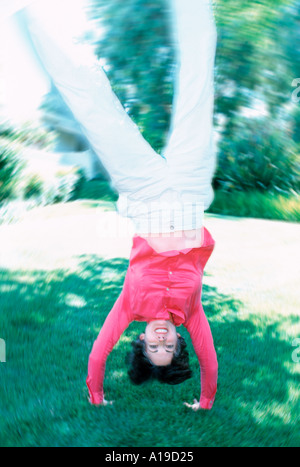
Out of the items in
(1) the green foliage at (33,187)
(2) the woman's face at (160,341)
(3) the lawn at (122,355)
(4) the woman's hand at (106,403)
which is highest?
(1) the green foliage at (33,187)

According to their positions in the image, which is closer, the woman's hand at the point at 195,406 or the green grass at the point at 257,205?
the woman's hand at the point at 195,406

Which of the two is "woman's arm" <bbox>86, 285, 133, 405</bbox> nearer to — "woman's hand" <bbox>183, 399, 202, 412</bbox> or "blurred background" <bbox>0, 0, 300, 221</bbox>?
"woman's hand" <bbox>183, 399, 202, 412</bbox>

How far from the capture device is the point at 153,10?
1.45 meters

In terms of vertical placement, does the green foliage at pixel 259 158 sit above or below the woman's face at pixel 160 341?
above

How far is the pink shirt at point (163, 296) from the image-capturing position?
124cm

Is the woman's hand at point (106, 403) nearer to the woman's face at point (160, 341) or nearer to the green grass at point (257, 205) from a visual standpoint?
the woman's face at point (160, 341)

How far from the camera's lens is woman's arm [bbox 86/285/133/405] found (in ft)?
4.26

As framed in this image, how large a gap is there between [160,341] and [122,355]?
2.02 ft

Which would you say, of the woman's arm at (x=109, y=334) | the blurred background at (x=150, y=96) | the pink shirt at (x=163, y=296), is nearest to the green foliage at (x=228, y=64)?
the blurred background at (x=150, y=96)

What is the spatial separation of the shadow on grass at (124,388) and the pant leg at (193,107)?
79 cm

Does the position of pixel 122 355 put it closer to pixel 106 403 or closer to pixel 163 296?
pixel 106 403

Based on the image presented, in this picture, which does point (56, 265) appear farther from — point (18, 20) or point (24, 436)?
point (18, 20)

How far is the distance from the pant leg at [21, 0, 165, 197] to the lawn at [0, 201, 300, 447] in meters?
0.81

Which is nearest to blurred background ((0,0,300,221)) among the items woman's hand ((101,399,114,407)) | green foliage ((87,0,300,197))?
green foliage ((87,0,300,197))
